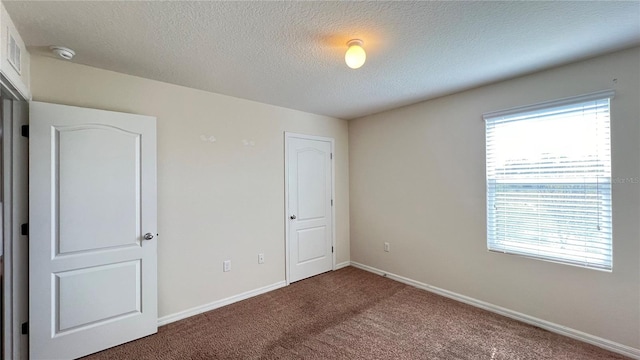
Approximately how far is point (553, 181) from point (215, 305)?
142 inches

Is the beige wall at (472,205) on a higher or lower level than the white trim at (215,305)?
higher

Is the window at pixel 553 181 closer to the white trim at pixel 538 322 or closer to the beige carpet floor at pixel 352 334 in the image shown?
the white trim at pixel 538 322

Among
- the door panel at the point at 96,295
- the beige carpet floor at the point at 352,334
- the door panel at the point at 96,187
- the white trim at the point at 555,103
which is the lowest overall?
the beige carpet floor at the point at 352,334

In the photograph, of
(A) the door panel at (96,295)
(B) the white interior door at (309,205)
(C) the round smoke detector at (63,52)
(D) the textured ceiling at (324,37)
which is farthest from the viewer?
(B) the white interior door at (309,205)

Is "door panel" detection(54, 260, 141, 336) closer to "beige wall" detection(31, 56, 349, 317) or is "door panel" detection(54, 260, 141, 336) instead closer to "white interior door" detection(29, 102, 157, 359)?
"white interior door" detection(29, 102, 157, 359)

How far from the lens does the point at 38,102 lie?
2020 mm

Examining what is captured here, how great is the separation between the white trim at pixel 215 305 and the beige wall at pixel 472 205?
1.56 meters

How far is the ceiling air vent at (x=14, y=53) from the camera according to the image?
65.1 inches

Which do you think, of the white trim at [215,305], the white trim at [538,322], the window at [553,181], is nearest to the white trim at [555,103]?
the window at [553,181]

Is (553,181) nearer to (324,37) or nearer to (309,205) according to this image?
(324,37)

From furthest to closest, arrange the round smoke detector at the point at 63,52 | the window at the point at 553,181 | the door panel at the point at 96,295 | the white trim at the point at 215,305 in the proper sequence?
1. the white trim at the point at 215,305
2. the window at the point at 553,181
3. the door panel at the point at 96,295
4. the round smoke detector at the point at 63,52

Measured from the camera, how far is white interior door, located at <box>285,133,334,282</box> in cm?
370

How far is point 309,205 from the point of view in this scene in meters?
3.93

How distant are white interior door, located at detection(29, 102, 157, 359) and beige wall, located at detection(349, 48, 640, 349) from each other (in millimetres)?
2839
